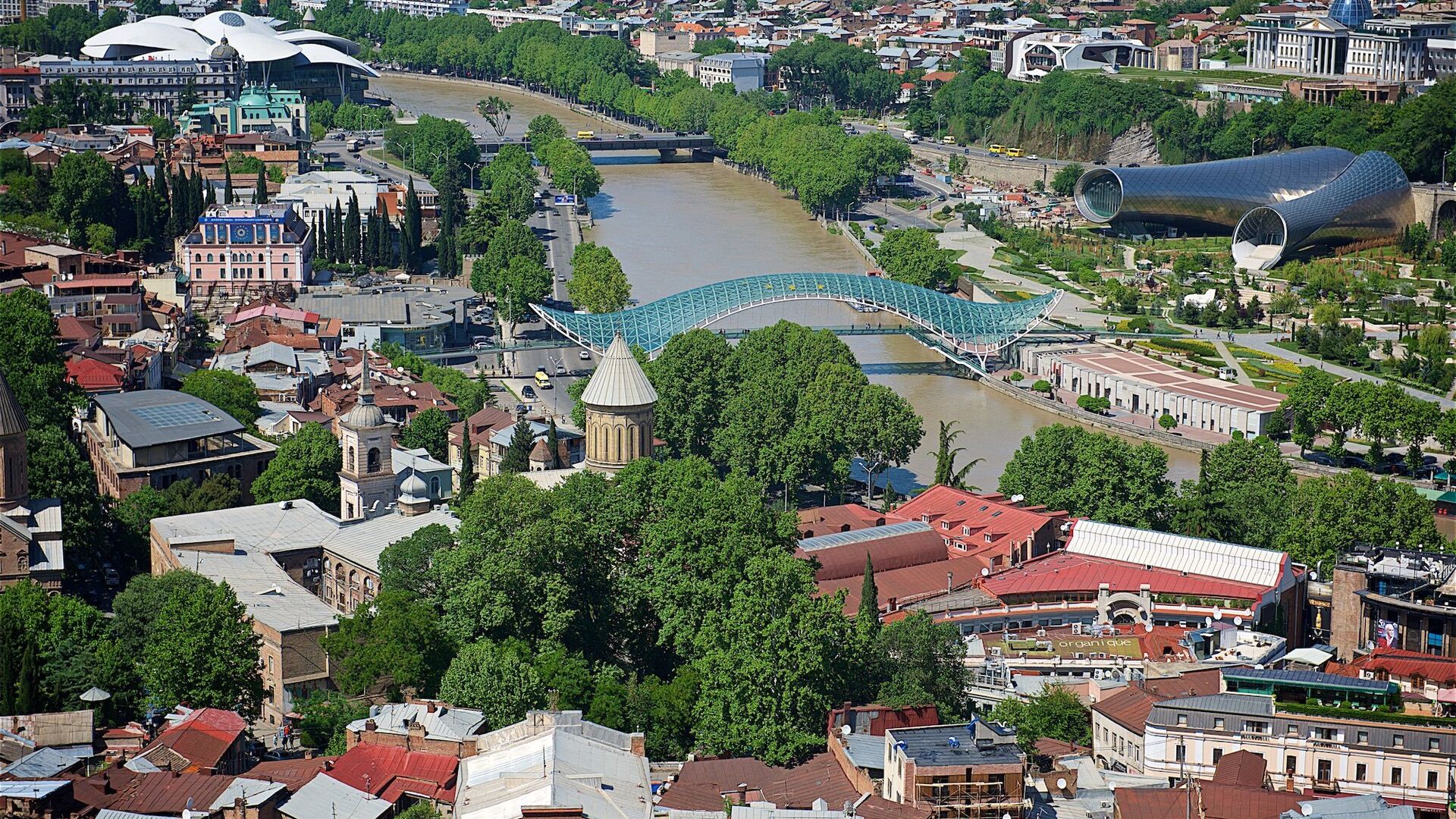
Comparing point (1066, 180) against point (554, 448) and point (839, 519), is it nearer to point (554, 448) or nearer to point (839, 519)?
point (554, 448)

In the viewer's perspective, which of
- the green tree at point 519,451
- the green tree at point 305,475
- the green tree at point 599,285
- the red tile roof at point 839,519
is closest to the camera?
the red tile roof at point 839,519

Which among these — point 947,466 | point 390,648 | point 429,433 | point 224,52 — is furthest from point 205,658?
point 224,52

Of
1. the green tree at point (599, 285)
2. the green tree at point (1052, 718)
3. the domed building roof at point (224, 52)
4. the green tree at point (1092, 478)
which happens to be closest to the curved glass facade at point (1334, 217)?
the green tree at point (599, 285)

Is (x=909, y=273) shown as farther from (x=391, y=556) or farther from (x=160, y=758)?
(x=160, y=758)

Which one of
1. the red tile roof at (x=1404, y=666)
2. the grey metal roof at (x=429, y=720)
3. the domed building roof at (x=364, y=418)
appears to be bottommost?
the grey metal roof at (x=429, y=720)

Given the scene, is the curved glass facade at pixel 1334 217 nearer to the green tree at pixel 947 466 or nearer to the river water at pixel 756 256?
the river water at pixel 756 256

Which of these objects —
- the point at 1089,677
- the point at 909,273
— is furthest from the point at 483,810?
the point at 909,273
